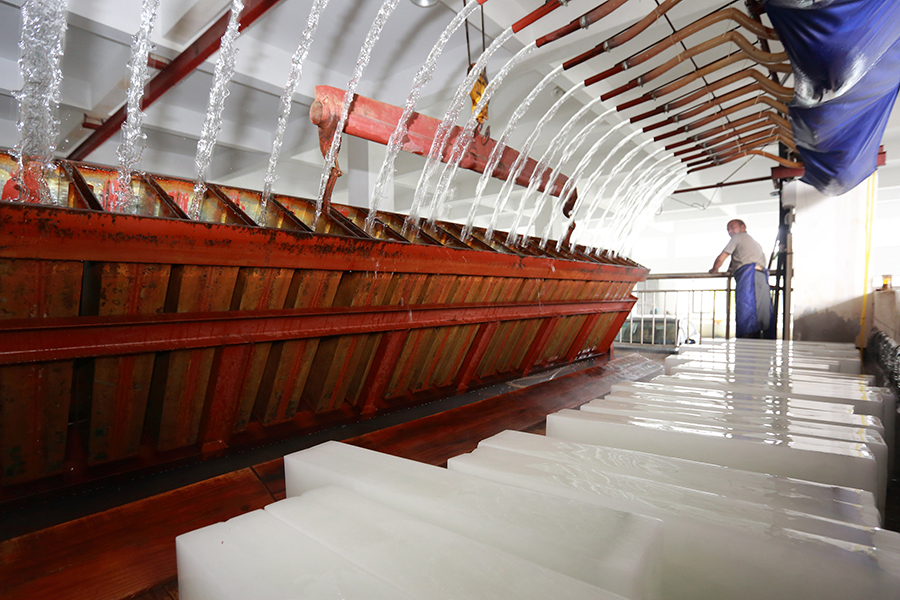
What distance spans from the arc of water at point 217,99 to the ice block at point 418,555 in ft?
5.20

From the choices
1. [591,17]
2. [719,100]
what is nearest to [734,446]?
[591,17]

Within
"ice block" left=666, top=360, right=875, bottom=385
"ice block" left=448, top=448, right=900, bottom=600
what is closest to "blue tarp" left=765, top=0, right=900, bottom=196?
"ice block" left=666, top=360, right=875, bottom=385

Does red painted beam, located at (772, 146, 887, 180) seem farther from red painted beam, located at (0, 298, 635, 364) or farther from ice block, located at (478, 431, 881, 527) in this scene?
ice block, located at (478, 431, 881, 527)

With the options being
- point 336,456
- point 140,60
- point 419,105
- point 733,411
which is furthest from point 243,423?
point 419,105

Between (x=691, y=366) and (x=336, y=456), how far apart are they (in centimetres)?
186

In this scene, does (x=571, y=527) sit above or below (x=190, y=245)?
below

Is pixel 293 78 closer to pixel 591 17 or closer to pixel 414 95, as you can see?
pixel 414 95

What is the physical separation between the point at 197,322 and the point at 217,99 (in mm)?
915

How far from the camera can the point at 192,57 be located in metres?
4.30

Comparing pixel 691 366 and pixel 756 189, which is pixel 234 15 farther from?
pixel 756 189

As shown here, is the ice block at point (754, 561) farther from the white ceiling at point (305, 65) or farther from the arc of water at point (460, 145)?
the white ceiling at point (305, 65)

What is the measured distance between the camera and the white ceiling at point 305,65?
4.20 metres

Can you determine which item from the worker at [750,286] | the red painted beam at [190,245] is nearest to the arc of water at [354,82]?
the red painted beam at [190,245]

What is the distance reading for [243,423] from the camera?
1.94m
